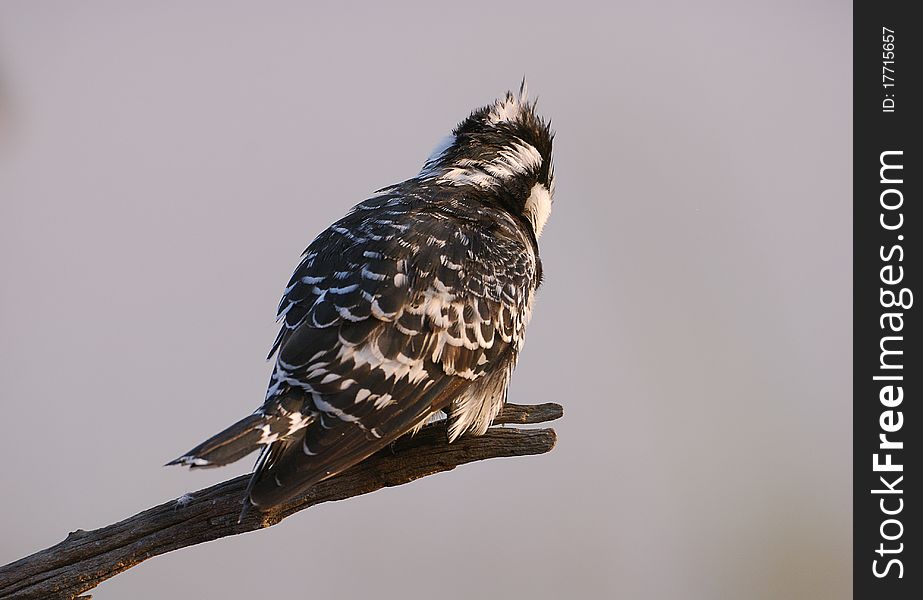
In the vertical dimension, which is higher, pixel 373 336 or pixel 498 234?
pixel 498 234

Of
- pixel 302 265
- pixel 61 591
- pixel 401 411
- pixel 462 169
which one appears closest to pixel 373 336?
pixel 401 411

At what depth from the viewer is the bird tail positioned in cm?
105

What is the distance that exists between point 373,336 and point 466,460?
0.93 ft

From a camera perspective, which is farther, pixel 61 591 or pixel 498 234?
pixel 498 234

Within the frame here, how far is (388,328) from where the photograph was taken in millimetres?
1225

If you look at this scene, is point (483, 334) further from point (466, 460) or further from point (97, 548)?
point (97, 548)

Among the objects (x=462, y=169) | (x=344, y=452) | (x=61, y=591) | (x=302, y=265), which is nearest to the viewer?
(x=344, y=452)

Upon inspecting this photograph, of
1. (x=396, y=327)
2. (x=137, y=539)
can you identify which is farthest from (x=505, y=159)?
(x=137, y=539)

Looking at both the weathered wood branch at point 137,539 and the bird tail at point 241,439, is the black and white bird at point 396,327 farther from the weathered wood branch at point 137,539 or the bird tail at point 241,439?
the weathered wood branch at point 137,539

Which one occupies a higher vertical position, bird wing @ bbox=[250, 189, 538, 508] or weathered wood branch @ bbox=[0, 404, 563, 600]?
bird wing @ bbox=[250, 189, 538, 508]

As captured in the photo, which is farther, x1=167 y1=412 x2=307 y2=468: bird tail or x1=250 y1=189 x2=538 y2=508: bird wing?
x1=250 y1=189 x2=538 y2=508: bird wing

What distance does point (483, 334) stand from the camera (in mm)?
1301

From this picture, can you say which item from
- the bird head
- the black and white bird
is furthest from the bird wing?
the bird head

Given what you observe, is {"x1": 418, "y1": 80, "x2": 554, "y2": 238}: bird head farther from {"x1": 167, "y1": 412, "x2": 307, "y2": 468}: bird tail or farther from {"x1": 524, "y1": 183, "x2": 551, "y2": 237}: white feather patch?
{"x1": 167, "y1": 412, "x2": 307, "y2": 468}: bird tail
